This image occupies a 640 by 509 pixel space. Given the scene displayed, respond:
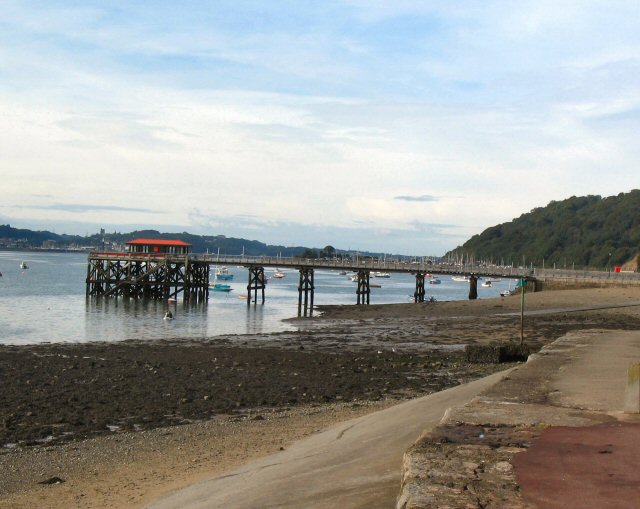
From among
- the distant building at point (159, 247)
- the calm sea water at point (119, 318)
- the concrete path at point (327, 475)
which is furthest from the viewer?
the distant building at point (159, 247)

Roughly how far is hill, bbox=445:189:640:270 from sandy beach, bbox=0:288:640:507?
4656 inches

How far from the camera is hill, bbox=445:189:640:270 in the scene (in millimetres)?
150875

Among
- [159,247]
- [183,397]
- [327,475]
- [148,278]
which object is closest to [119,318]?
[148,278]

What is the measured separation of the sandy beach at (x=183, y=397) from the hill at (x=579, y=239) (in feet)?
388

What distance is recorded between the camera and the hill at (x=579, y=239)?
151 meters

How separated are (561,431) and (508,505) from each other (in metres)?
2.73

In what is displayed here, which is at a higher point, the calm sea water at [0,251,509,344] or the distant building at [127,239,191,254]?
the distant building at [127,239,191,254]

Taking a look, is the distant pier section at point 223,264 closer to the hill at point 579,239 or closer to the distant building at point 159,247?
the distant building at point 159,247

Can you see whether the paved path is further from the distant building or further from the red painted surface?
the distant building

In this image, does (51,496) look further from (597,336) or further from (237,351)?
(237,351)

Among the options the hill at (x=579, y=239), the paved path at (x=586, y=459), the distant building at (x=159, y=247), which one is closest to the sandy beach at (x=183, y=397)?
the paved path at (x=586, y=459)

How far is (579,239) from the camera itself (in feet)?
553

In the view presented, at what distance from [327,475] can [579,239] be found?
169014 millimetres

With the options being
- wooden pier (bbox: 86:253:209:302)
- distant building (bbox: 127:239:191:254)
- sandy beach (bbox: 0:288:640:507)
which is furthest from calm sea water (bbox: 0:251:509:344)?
distant building (bbox: 127:239:191:254)
